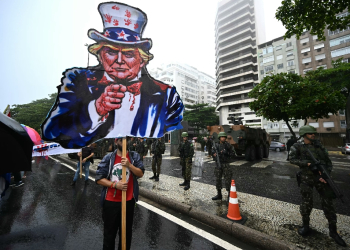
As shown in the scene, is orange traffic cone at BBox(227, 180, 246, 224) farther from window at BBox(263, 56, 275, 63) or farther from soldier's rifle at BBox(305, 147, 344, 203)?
window at BBox(263, 56, 275, 63)

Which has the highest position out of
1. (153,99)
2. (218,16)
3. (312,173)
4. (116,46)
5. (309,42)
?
(218,16)

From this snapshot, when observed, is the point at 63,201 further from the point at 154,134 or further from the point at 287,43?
the point at 287,43

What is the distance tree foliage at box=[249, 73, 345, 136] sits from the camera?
10734 mm

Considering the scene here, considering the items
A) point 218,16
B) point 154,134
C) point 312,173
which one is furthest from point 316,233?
point 218,16

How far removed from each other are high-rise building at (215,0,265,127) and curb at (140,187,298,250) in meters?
48.1

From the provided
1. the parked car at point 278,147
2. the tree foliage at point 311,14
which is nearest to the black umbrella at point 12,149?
the tree foliage at point 311,14

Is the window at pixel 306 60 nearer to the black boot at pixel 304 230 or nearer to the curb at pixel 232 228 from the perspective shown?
the black boot at pixel 304 230

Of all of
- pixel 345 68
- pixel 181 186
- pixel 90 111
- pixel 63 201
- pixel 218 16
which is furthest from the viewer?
pixel 218 16

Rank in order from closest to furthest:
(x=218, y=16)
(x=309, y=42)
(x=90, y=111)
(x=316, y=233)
Answer: (x=90, y=111) → (x=316, y=233) → (x=309, y=42) → (x=218, y=16)

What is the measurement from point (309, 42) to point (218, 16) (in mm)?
31550

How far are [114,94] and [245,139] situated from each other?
10.9 metres

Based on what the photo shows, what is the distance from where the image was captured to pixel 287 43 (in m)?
42.5

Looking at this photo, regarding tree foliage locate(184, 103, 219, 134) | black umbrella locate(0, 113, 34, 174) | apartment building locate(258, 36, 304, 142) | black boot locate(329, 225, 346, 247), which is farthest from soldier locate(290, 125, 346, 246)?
apartment building locate(258, 36, 304, 142)

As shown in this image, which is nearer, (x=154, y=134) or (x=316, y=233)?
(x=154, y=134)
